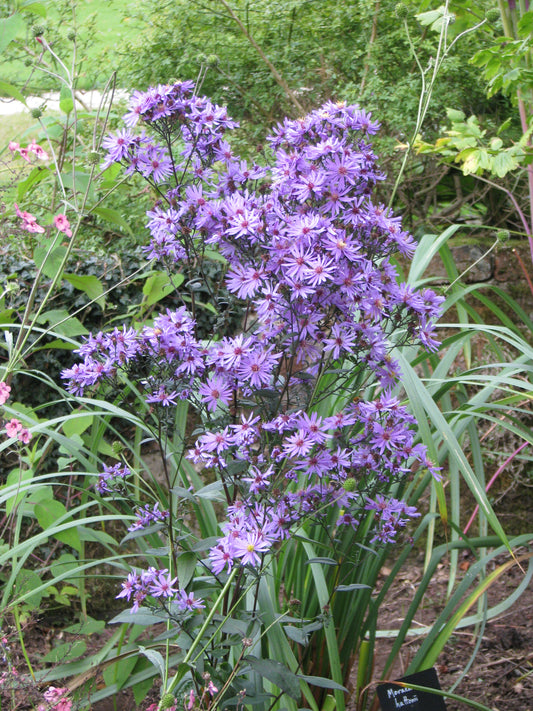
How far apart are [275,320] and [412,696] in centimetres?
86

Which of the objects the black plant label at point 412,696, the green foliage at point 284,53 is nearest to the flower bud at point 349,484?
the black plant label at point 412,696

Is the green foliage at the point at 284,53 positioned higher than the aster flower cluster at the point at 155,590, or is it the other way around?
the green foliage at the point at 284,53

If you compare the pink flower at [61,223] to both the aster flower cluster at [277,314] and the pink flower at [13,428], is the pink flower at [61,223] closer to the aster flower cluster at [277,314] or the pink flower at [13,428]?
the aster flower cluster at [277,314]

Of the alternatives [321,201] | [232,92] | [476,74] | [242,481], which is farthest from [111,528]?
[476,74]

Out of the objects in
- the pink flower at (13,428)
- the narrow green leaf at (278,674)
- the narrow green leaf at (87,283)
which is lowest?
the narrow green leaf at (278,674)

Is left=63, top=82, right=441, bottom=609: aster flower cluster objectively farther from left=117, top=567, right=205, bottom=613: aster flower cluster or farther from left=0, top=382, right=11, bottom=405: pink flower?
left=0, top=382, right=11, bottom=405: pink flower

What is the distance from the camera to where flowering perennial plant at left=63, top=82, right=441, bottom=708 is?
1172 mm

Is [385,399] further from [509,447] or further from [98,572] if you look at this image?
[509,447]

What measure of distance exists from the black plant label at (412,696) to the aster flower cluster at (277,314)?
1.28 ft

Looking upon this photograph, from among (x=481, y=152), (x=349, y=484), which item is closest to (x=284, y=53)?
(x=481, y=152)

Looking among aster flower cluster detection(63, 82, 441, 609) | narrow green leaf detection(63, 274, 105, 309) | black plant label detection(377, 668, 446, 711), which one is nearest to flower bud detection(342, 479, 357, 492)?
aster flower cluster detection(63, 82, 441, 609)

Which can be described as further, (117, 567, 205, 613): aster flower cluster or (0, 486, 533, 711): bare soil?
(0, 486, 533, 711): bare soil

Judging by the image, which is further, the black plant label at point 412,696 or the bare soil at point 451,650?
the bare soil at point 451,650

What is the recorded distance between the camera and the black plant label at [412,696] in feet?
4.89
